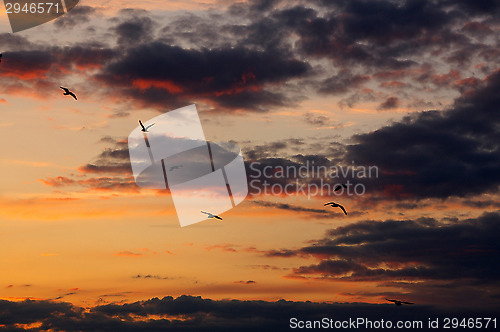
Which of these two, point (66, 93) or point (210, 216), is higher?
point (66, 93)

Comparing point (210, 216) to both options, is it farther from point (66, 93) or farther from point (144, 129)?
point (66, 93)

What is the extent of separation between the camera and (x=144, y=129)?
116 m

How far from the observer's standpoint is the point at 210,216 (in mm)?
118688

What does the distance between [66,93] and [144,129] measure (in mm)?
13622

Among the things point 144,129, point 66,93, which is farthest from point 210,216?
point 66,93

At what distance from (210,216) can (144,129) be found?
58.6ft

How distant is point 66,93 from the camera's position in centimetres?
11500

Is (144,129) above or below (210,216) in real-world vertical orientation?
above

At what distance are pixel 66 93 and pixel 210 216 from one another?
3045cm
